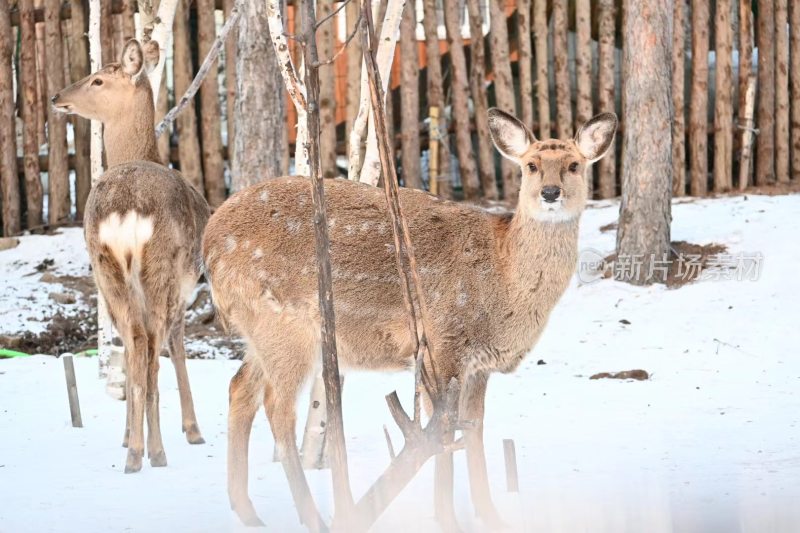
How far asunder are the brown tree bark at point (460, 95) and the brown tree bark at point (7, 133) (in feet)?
15.0

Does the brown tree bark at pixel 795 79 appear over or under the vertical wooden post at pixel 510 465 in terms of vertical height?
over

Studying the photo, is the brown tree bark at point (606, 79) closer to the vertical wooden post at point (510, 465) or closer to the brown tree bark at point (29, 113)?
the brown tree bark at point (29, 113)

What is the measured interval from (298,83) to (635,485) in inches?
106

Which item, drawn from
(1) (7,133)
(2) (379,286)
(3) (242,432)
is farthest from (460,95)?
(3) (242,432)

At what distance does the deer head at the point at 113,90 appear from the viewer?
823 centimetres

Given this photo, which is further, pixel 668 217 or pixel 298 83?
pixel 668 217

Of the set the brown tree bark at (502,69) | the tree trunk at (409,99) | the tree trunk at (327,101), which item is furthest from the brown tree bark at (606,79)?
the tree trunk at (327,101)

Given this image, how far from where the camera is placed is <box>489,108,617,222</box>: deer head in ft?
19.0

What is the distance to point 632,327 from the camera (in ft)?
31.9

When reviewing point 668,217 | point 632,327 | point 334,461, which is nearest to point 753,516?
point 334,461

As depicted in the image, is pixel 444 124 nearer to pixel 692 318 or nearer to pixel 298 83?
pixel 692 318

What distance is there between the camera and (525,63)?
13.0 m

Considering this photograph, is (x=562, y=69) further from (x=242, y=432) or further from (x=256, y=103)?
(x=242, y=432)

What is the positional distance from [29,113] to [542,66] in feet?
17.8
